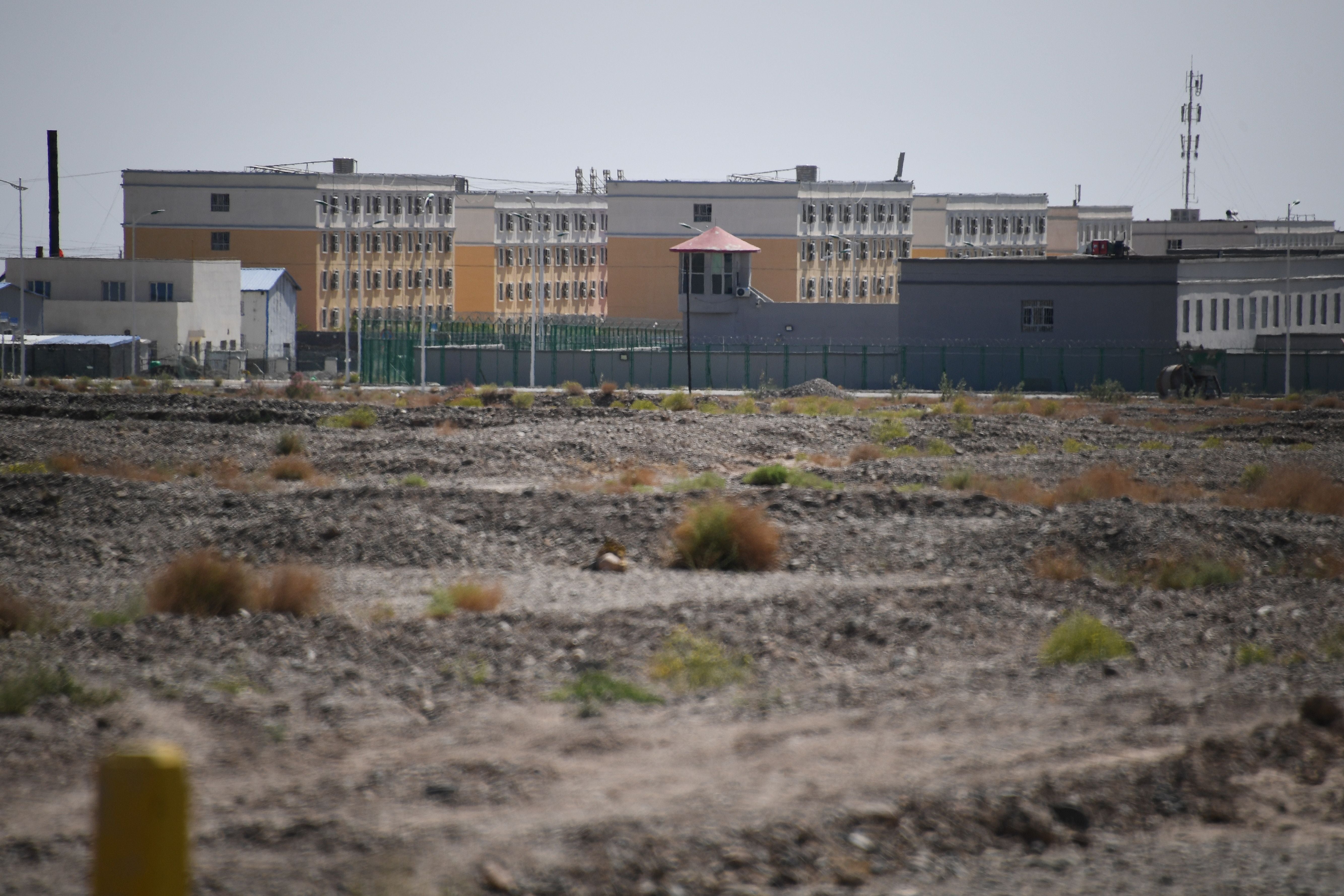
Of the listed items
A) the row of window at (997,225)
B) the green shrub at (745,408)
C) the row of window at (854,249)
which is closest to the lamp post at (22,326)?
the green shrub at (745,408)

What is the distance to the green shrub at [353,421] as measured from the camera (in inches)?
1384

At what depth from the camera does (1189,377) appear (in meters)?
55.4

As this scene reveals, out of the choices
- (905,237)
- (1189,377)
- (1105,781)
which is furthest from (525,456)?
(905,237)

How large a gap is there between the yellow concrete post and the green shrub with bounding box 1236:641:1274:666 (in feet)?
29.0

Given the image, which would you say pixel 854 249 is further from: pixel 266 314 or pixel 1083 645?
pixel 1083 645

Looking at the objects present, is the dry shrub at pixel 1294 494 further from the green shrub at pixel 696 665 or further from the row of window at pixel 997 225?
the row of window at pixel 997 225

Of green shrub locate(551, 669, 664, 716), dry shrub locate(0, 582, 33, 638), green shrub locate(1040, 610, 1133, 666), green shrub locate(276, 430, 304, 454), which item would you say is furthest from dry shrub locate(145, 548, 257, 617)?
green shrub locate(276, 430, 304, 454)

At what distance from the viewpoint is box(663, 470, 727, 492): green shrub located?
21.5 metres

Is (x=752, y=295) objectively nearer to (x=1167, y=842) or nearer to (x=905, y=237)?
(x=905, y=237)

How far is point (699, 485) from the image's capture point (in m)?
22.4

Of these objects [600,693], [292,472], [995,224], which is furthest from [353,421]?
[995,224]

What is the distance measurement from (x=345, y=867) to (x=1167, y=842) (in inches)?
156

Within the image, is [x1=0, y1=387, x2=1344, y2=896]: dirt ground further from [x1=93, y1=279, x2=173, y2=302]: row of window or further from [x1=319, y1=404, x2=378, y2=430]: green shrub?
[x1=93, y1=279, x2=173, y2=302]: row of window

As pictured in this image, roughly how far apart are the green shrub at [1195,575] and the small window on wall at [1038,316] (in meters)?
51.6
